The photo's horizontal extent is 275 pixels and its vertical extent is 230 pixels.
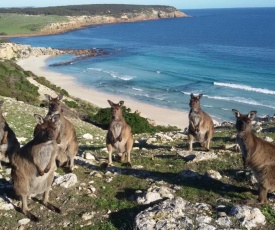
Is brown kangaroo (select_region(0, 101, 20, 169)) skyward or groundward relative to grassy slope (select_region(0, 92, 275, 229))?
skyward

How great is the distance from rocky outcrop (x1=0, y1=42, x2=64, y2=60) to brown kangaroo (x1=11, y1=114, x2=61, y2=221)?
2687 inches

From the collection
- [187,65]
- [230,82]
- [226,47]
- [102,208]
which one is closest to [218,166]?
[102,208]

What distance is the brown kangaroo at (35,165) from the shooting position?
24.3 ft

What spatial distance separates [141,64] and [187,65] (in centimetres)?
841

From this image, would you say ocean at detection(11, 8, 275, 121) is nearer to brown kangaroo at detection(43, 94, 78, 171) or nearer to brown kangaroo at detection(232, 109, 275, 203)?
brown kangaroo at detection(43, 94, 78, 171)

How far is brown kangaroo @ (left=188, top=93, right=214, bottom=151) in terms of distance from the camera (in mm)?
11789

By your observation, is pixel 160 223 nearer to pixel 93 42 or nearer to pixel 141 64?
pixel 141 64

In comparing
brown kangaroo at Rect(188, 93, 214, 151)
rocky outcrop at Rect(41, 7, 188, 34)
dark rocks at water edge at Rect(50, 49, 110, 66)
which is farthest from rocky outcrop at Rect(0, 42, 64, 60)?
brown kangaroo at Rect(188, 93, 214, 151)

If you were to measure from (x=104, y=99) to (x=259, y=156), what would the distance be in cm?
3879

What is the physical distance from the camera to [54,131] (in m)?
7.48

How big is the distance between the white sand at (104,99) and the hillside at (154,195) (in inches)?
923

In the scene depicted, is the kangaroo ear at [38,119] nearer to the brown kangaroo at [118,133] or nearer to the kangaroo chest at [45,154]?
the kangaroo chest at [45,154]

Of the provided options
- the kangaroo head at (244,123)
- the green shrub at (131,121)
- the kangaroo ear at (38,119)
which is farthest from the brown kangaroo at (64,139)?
the green shrub at (131,121)

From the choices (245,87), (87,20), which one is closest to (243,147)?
(245,87)
